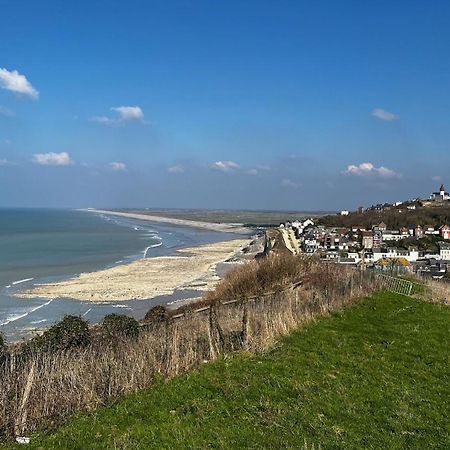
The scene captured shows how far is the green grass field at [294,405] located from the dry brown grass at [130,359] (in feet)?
1.27

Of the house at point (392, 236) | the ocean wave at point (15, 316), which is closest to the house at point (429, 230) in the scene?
the house at point (392, 236)

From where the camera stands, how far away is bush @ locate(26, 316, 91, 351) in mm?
10991

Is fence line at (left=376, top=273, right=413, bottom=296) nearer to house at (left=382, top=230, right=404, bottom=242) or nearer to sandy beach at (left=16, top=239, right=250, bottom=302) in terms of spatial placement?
sandy beach at (left=16, top=239, right=250, bottom=302)

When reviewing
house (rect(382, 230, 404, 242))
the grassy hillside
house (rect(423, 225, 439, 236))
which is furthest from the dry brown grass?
the grassy hillside

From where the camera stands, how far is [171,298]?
33.8 meters

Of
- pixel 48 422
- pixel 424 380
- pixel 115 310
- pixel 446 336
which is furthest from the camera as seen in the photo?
pixel 115 310

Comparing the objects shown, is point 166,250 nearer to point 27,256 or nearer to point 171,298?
point 27,256

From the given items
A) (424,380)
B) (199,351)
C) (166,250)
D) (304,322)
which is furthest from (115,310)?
(166,250)

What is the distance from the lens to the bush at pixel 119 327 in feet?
36.9

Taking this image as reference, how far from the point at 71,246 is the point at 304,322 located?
63152mm

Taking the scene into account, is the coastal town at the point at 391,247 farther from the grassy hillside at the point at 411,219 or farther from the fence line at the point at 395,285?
the fence line at the point at 395,285

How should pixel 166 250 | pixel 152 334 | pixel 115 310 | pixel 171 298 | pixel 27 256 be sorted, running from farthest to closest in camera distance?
pixel 166 250, pixel 27 256, pixel 171 298, pixel 115 310, pixel 152 334

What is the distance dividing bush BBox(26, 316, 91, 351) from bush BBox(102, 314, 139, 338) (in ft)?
1.73

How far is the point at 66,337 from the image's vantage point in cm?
1149
